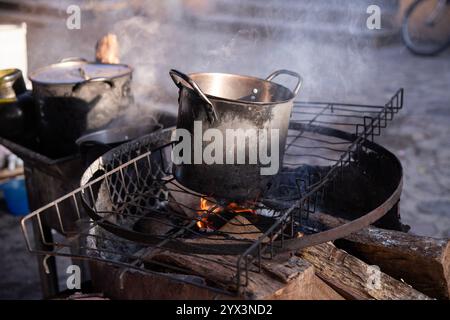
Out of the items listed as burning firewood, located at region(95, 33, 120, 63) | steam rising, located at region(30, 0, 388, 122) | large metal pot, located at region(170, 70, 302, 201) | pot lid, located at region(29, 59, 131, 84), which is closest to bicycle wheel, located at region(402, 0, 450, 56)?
steam rising, located at region(30, 0, 388, 122)

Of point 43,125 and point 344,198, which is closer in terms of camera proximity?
point 344,198

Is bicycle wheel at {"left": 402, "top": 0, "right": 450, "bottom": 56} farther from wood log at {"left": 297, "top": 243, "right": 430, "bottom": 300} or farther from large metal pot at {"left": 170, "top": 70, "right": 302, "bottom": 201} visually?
wood log at {"left": 297, "top": 243, "right": 430, "bottom": 300}

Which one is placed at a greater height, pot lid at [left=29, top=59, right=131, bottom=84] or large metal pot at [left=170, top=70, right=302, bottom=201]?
pot lid at [left=29, top=59, right=131, bottom=84]

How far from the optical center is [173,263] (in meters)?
2.00

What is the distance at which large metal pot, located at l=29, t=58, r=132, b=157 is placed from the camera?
2.99 meters

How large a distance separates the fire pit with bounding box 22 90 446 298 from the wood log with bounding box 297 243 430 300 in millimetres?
48

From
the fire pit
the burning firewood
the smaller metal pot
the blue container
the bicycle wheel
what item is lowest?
the blue container

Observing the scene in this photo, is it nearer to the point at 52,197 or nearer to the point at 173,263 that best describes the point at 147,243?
the point at 173,263

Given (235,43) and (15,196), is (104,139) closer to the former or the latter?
(15,196)

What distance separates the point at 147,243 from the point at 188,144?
492mm

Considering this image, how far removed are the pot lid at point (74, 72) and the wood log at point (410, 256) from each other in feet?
6.27

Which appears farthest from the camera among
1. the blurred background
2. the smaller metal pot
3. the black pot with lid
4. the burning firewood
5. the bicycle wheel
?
the bicycle wheel

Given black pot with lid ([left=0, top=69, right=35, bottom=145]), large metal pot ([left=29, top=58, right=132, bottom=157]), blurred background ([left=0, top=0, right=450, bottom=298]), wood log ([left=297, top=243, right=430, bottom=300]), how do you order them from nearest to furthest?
1. wood log ([left=297, top=243, right=430, bottom=300])
2. large metal pot ([left=29, top=58, right=132, bottom=157])
3. black pot with lid ([left=0, top=69, right=35, bottom=145])
4. blurred background ([left=0, top=0, right=450, bottom=298])
